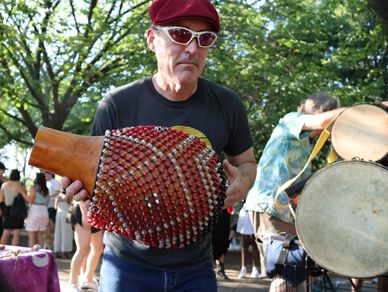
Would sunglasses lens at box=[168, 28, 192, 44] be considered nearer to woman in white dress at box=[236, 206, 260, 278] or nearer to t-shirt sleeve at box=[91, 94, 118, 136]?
t-shirt sleeve at box=[91, 94, 118, 136]

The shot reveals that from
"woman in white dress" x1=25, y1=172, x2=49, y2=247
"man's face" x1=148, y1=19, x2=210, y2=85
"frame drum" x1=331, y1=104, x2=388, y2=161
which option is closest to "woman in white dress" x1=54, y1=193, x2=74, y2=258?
"woman in white dress" x1=25, y1=172, x2=49, y2=247

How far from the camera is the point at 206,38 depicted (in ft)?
8.33

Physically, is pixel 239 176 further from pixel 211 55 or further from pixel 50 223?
pixel 50 223

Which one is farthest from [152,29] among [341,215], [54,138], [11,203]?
[11,203]

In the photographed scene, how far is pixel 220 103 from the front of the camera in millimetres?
2797

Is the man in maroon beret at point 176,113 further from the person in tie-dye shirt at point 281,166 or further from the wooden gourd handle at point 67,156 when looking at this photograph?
the person in tie-dye shirt at point 281,166

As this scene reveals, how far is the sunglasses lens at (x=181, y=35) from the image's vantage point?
8.23ft

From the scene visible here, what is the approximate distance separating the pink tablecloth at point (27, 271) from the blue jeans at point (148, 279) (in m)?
1.87

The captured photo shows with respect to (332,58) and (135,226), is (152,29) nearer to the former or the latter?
(135,226)

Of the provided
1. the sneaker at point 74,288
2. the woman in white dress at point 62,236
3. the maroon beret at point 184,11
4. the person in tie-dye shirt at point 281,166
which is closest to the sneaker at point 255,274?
the sneaker at point 74,288

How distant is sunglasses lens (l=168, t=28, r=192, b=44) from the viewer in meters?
2.51

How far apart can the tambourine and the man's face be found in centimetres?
41

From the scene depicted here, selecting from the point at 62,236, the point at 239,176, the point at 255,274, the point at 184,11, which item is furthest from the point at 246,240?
the point at 184,11

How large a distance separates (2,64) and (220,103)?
13.1 m
